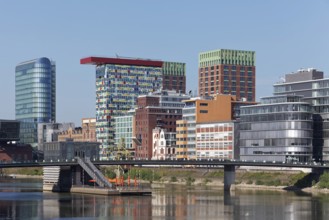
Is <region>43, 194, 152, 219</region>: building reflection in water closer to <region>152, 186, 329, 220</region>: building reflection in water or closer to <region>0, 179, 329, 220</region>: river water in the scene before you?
<region>0, 179, 329, 220</region>: river water

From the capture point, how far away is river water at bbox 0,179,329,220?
141 metres

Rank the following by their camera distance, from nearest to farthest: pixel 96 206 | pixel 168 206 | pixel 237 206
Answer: pixel 96 206 < pixel 237 206 < pixel 168 206

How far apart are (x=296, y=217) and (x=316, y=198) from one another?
4011 centimetres

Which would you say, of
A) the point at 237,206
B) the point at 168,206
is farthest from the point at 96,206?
the point at 237,206

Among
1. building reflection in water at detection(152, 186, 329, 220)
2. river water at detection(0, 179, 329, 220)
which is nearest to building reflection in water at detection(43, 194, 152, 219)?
river water at detection(0, 179, 329, 220)

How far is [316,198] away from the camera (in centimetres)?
17750

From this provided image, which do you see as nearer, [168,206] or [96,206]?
[96,206]

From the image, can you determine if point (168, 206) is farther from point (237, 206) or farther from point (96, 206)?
point (96, 206)

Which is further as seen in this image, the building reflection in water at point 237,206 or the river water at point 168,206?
the building reflection in water at point 237,206

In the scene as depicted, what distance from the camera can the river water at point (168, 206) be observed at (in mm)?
141125

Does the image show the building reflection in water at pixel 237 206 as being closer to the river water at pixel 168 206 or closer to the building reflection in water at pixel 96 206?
the river water at pixel 168 206

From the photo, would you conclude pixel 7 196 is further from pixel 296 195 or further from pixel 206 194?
pixel 296 195

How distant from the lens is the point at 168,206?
159 m

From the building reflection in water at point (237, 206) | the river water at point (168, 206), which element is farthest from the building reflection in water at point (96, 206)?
the building reflection in water at point (237, 206)
